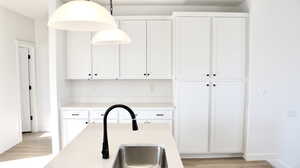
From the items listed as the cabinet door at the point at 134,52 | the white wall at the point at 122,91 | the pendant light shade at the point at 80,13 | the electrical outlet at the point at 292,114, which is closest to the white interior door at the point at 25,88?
the white wall at the point at 122,91

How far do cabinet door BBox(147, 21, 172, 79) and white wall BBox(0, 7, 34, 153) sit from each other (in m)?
2.63

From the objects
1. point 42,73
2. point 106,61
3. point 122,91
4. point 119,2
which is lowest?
point 122,91

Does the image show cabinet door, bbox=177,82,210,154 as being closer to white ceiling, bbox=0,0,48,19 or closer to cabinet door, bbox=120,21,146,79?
cabinet door, bbox=120,21,146,79

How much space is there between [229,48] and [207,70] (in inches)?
19.5

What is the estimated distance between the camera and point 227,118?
3508 mm

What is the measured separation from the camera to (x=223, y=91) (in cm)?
347

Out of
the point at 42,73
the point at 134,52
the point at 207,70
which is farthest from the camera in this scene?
the point at 42,73

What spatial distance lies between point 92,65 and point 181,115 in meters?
1.70

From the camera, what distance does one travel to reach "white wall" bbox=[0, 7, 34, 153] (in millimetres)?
3877

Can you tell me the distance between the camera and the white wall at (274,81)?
11.1ft

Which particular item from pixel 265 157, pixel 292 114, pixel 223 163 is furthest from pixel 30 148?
pixel 292 114

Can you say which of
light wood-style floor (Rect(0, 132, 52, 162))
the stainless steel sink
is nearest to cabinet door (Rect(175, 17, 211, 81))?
the stainless steel sink

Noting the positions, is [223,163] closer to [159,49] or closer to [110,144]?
[159,49]

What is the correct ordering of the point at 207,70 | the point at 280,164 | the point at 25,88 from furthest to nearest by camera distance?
the point at 25,88, the point at 207,70, the point at 280,164
